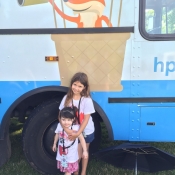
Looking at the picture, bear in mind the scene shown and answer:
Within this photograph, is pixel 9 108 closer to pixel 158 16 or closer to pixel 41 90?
pixel 41 90

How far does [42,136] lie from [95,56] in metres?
1.15

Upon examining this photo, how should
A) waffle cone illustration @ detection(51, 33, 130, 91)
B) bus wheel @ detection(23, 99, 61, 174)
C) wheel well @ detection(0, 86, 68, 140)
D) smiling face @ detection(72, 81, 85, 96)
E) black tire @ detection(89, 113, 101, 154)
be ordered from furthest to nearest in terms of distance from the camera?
black tire @ detection(89, 113, 101, 154)
bus wheel @ detection(23, 99, 61, 174)
wheel well @ detection(0, 86, 68, 140)
waffle cone illustration @ detection(51, 33, 130, 91)
smiling face @ detection(72, 81, 85, 96)

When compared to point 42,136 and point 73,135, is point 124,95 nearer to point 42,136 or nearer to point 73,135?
point 73,135

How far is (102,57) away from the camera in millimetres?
3154

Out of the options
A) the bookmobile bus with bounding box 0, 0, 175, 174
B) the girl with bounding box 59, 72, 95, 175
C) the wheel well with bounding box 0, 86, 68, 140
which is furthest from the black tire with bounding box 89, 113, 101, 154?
the wheel well with bounding box 0, 86, 68, 140

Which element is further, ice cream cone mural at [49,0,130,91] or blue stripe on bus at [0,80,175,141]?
blue stripe on bus at [0,80,175,141]

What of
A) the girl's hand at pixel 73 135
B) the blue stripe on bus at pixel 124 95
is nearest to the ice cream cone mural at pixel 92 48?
the blue stripe on bus at pixel 124 95

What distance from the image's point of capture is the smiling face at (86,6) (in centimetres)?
306

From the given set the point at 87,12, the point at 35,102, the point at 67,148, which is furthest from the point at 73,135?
the point at 87,12

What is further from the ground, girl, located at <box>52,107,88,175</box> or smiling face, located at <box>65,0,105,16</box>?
smiling face, located at <box>65,0,105,16</box>

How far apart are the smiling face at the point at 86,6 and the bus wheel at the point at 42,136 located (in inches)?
41.8

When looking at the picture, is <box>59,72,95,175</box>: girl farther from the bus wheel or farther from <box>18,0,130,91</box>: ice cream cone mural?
the bus wheel

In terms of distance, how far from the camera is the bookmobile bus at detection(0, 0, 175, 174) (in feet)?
10.1

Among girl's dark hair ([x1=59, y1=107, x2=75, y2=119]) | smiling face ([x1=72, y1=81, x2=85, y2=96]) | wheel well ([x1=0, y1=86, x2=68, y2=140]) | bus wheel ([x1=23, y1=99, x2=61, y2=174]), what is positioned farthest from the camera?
bus wheel ([x1=23, y1=99, x2=61, y2=174])
